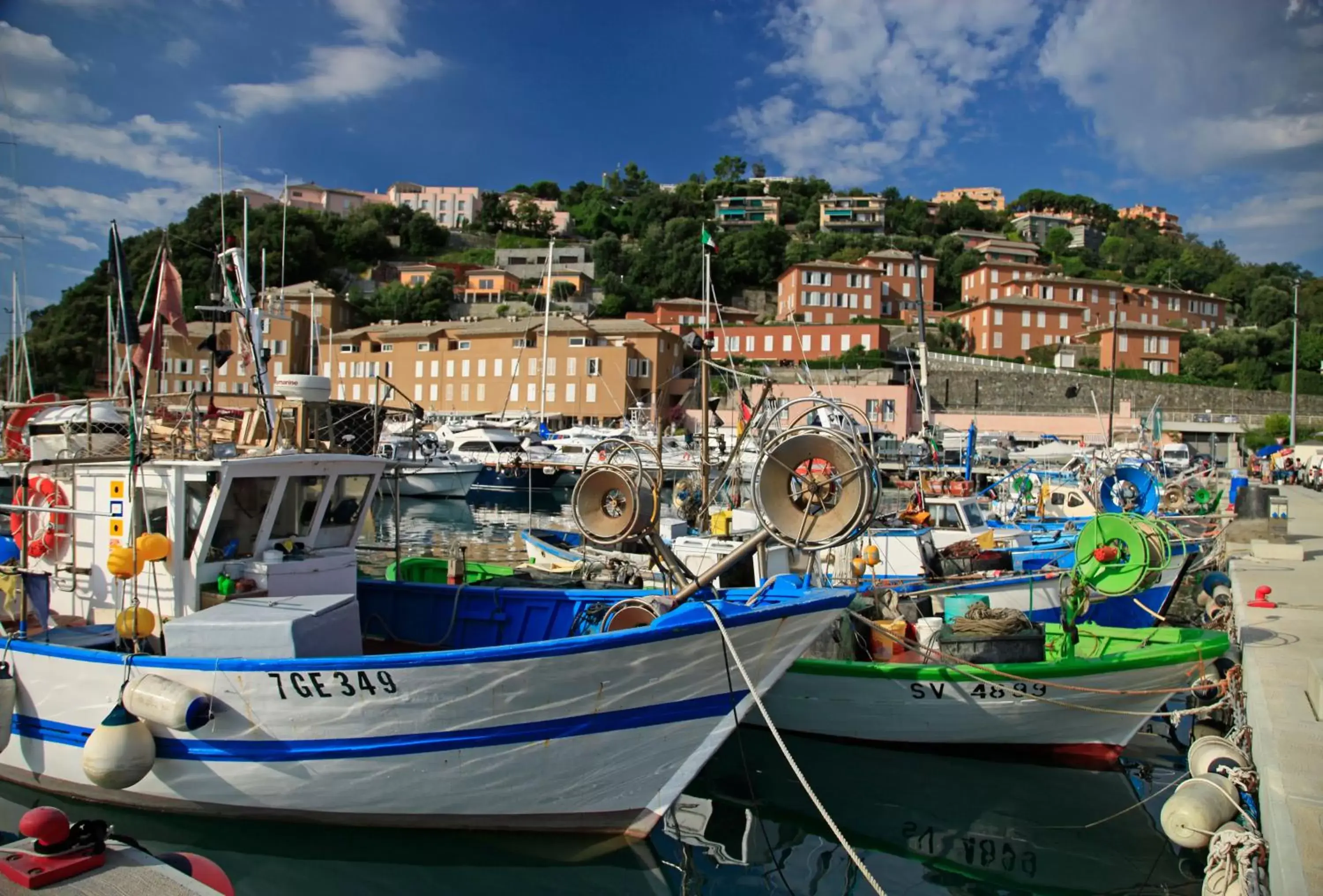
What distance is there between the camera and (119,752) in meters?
6.73

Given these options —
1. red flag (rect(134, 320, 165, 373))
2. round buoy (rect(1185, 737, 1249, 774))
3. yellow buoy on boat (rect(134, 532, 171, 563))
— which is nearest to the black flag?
red flag (rect(134, 320, 165, 373))

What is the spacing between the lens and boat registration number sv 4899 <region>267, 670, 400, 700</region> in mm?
6836

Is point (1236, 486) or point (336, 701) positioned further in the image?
point (1236, 486)

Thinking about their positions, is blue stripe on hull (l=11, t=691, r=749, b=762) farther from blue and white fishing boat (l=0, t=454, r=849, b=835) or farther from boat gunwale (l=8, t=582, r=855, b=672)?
boat gunwale (l=8, t=582, r=855, b=672)

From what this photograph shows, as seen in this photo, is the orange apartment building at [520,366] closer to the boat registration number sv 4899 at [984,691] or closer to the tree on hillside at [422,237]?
the tree on hillside at [422,237]

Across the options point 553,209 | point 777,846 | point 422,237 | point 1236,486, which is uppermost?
point 553,209

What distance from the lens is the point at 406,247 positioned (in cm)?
10256

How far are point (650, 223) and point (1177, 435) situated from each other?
204 ft

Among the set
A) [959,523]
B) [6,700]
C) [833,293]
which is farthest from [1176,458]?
[6,700]

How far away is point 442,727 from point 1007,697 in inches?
235

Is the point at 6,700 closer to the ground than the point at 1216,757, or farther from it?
farther from it

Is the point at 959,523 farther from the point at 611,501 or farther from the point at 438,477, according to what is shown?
the point at 438,477

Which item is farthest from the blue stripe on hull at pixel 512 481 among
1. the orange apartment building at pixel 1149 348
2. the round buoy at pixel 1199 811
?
the orange apartment building at pixel 1149 348

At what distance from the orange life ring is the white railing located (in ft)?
209
